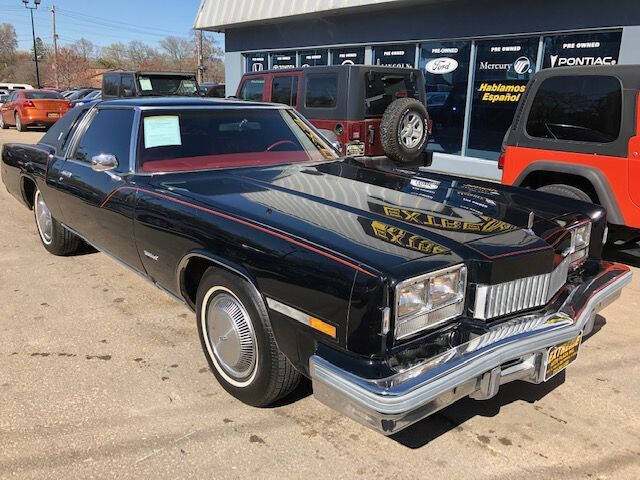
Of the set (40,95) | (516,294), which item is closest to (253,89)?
(516,294)

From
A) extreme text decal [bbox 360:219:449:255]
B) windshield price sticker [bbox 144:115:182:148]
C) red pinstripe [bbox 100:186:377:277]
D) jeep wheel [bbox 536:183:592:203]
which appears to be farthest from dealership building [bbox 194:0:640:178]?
red pinstripe [bbox 100:186:377:277]

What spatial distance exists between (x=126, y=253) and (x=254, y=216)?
139 cm

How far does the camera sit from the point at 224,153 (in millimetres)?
3750

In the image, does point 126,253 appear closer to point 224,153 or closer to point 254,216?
point 224,153

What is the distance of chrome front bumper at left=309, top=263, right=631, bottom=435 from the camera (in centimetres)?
203

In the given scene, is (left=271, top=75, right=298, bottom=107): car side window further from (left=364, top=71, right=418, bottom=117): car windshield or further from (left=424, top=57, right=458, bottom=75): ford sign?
(left=424, top=57, right=458, bottom=75): ford sign

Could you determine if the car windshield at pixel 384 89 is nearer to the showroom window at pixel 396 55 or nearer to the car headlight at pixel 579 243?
the showroom window at pixel 396 55

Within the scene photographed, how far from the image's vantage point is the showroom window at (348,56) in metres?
12.9

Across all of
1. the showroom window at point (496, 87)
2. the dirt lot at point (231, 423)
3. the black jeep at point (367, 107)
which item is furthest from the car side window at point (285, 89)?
the dirt lot at point (231, 423)

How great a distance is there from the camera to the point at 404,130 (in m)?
8.05

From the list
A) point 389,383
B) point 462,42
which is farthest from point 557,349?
point 462,42

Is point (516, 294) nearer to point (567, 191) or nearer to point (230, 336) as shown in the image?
point (230, 336)

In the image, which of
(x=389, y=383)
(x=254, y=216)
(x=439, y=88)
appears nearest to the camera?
(x=389, y=383)

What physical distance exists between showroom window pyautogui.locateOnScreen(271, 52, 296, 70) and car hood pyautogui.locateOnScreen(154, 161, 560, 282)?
11523 mm
